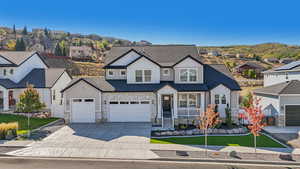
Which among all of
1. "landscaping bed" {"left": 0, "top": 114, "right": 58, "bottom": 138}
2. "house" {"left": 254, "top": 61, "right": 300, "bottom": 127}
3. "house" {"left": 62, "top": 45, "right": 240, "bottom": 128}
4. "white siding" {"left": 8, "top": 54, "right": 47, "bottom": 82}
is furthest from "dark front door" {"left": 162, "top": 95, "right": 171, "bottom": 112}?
"white siding" {"left": 8, "top": 54, "right": 47, "bottom": 82}

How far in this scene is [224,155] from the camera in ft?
38.0

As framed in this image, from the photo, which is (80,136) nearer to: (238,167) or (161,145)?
(161,145)

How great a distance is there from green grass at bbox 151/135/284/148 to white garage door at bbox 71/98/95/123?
314 inches

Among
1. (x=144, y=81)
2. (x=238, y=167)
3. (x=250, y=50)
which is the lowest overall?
(x=238, y=167)

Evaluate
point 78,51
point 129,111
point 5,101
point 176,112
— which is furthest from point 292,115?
point 78,51

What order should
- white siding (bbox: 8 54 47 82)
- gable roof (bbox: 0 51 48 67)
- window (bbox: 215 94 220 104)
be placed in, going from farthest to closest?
gable roof (bbox: 0 51 48 67) → white siding (bbox: 8 54 47 82) → window (bbox: 215 94 220 104)

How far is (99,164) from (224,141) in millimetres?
8929

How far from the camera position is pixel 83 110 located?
1983 centimetres

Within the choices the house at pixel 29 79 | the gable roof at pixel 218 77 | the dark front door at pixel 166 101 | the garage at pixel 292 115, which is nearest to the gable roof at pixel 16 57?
the house at pixel 29 79

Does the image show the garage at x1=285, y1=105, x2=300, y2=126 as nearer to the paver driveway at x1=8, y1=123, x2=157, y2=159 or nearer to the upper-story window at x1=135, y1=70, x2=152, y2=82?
the paver driveway at x1=8, y1=123, x2=157, y2=159

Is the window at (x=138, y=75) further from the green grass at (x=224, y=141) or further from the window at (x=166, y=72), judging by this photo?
the green grass at (x=224, y=141)

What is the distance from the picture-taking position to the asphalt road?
10.1 meters

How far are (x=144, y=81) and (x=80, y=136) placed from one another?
28.5ft

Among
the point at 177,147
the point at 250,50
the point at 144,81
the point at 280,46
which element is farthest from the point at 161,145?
the point at 280,46
